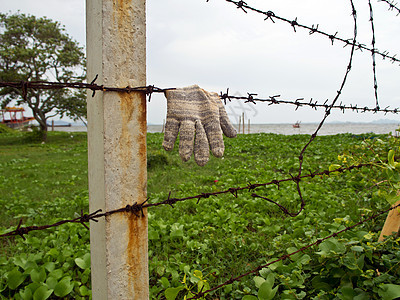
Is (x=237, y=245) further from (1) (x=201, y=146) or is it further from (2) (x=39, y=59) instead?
(2) (x=39, y=59)

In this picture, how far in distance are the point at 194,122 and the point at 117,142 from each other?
24.8 inches

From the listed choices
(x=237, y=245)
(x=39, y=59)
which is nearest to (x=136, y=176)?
(x=237, y=245)

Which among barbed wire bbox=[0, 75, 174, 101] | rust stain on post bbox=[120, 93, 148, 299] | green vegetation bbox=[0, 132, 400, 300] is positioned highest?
barbed wire bbox=[0, 75, 174, 101]

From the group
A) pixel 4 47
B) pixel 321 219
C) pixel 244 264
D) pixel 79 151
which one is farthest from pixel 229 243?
pixel 4 47

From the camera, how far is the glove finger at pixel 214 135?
1.63 m

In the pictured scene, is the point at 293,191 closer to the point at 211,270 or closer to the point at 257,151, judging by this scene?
the point at 211,270

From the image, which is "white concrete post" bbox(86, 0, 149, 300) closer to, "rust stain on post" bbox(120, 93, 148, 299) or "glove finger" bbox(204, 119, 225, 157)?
"rust stain on post" bbox(120, 93, 148, 299)

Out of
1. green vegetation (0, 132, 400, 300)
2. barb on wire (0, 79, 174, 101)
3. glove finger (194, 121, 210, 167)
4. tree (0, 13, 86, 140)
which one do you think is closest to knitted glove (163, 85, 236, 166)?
glove finger (194, 121, 210, 167)

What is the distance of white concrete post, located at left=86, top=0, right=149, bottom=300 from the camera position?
102 centimetres

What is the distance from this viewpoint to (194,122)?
160 centimetres

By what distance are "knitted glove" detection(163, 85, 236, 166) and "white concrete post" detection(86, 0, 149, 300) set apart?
0.43 metres

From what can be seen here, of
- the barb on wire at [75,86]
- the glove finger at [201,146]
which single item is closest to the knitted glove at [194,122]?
the glove finger at [201,146]

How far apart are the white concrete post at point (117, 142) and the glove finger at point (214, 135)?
1.93 feet

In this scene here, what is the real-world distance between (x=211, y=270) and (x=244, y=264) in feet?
1.03
